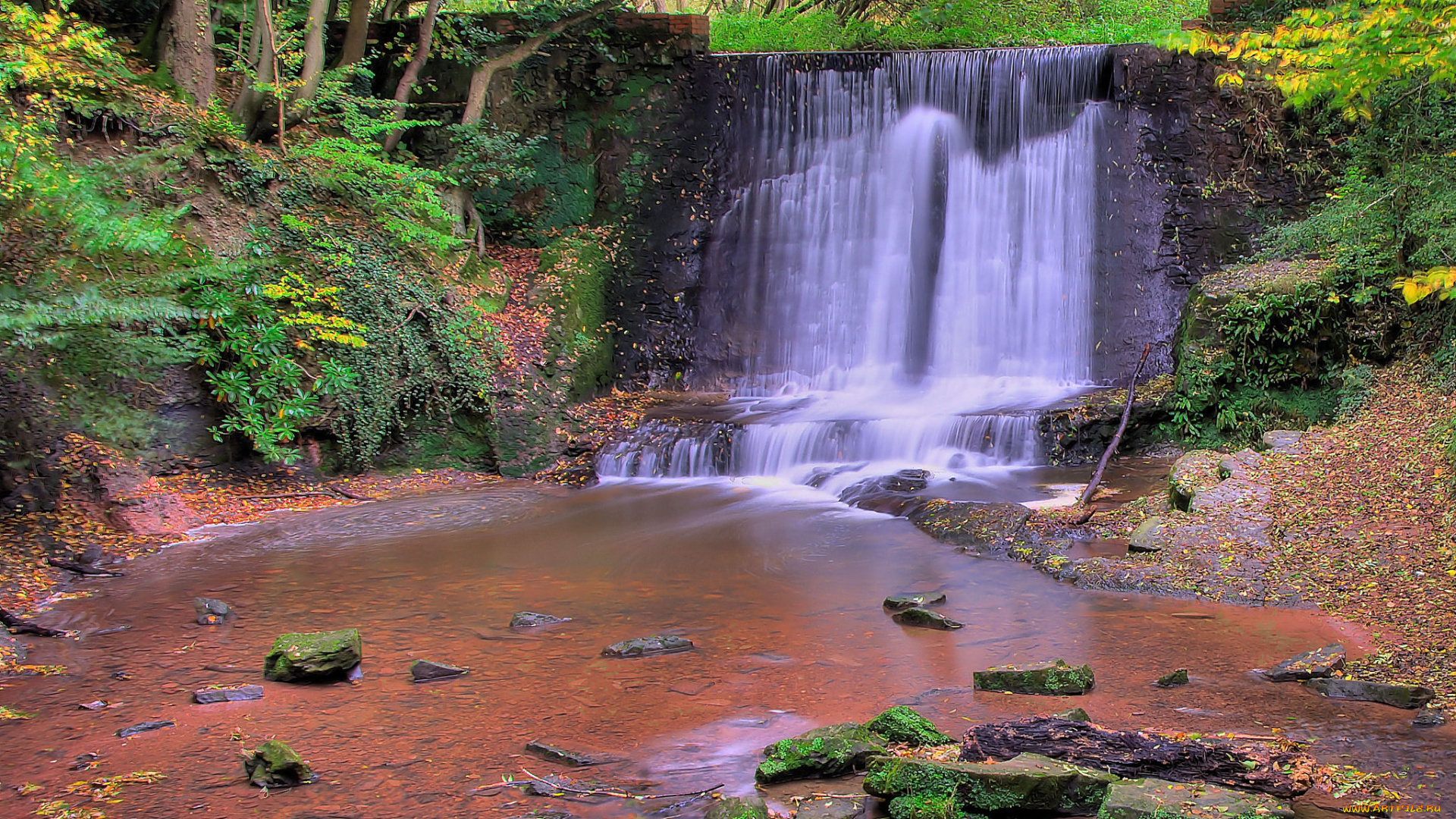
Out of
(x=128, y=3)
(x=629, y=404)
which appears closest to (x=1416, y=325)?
(x=629, y=404)

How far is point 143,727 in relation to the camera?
183 inches

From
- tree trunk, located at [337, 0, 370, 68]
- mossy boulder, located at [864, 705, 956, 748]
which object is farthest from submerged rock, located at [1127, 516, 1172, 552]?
tree trunk, located at [337, 0, 370, 68]

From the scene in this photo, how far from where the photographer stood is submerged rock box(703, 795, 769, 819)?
3.45 meters

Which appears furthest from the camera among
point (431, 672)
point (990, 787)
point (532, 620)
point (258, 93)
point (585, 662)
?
point (258, 93)

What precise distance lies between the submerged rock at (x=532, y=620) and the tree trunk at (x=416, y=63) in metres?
10.6

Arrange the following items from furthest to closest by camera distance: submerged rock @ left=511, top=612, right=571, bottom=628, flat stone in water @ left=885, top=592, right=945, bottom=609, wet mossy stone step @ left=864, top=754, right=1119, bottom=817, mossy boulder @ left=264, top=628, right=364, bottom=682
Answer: flat stone in water @ left=885, top=592, right=945, bottom=609 → submerged rock @ left=511, top=612, right=571, bottom=628 → mossy boulder @ left=264, top=628, right=364, bottom=682 → wet mossy stone step @ left=864, top=754, right=1119, bottom=817

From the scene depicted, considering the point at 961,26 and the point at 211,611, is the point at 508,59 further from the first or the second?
the point at 211,611

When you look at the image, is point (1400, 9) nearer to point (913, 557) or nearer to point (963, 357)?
point (913, 557)

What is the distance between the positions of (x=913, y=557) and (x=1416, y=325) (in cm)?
662

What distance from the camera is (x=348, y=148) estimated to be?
12484 mm

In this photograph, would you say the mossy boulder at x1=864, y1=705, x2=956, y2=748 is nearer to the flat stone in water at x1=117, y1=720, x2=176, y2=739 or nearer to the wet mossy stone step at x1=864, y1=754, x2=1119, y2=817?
the wet mossy stone step at x1=864, y1=754, x2=1119, y2=817

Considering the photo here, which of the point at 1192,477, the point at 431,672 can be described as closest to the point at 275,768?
the point at 431,672

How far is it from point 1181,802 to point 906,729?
1224 mm

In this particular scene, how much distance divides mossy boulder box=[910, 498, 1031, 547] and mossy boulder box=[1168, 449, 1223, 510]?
1253 mm
